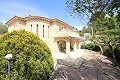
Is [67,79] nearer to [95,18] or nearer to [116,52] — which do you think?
[95,18]

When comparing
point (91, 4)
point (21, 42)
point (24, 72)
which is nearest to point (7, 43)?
point (21, 42)

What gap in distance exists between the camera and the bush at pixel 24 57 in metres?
10.4

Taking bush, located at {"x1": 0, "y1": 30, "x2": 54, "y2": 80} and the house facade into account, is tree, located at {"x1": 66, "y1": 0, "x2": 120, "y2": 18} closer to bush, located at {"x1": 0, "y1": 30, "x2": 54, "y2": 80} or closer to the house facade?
bush, located at {"x1": 0, "y1": 30, "x2": 54, "y2": 80}

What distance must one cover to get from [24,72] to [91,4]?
8.08 meters

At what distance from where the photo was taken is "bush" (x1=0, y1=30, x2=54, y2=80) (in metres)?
10.4

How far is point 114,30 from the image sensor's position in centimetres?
Result: 2395

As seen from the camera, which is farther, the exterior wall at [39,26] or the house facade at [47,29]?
the house facade at [47,29]

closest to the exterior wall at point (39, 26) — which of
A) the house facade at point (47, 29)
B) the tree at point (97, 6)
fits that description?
the house facade at point (47, 29)

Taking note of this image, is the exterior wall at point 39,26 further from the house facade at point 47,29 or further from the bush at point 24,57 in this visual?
the bush at point 24,57

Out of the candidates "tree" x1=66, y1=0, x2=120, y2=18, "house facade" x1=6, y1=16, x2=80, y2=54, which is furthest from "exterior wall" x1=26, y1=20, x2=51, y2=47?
"tree" x1=66, y1=0, x2=120, y2=18

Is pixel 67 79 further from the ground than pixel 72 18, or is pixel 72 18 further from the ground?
pixel 72 18

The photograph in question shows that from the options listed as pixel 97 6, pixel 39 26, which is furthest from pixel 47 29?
pixel 97 6

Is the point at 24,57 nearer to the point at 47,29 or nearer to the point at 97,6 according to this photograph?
the point at 97,6

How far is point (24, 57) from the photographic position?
10.6m
